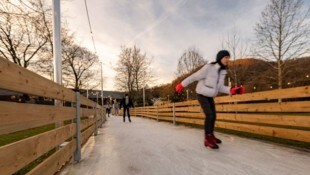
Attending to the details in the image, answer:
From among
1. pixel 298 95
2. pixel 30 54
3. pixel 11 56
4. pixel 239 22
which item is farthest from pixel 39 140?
pixel 239 22

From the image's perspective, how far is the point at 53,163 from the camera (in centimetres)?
291

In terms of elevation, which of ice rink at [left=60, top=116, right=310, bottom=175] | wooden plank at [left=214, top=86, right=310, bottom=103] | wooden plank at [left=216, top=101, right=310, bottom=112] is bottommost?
ice rink at [left=60, top=116, right=310, bottom=175]

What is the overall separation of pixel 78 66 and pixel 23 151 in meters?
29.9

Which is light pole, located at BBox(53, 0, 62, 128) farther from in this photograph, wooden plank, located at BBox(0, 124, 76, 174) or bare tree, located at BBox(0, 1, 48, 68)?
bare tree, located at BBox(0, 1, 48, 68)

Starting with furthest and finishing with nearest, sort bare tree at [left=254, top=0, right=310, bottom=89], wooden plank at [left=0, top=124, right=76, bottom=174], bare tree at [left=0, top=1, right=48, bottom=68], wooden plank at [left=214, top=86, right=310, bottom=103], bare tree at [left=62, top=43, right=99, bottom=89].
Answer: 1. bare tree at [left=62, top=43, right=99, bottom=89]
2. bare tree at [left=254, top=0, right=310, bottom=89]
3. bare tree at [left=0, top=1, right=48, bottom=68]
4. wooden plank at [left=214, top=86, right=310, bottom=103]
5. wooden plank at [left=0, top=124, right=76, bottom=174]

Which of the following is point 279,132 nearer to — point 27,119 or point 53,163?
point 53,163

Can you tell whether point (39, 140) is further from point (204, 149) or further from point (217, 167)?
point (204, 149)

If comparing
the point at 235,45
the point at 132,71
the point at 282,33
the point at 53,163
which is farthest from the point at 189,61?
A: the point at 53,163

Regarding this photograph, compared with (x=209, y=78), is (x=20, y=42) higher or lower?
higher

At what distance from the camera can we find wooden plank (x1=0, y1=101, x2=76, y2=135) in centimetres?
173

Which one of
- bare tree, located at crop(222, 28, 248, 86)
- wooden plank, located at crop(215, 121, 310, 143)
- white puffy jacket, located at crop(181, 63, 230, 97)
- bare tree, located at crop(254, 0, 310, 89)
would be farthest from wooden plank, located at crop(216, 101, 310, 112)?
bare tree, located at crop(222, 28, 248, 86)

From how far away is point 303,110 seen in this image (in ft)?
14.1

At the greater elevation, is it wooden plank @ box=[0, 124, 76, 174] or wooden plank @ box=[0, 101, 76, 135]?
wooden plank @ box=[0, 101, 76, 135]

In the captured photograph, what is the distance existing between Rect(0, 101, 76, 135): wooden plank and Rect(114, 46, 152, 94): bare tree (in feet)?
114
